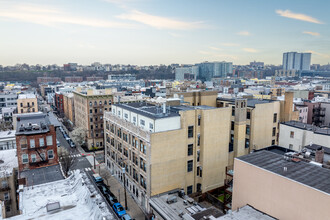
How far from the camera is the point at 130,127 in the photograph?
154ft

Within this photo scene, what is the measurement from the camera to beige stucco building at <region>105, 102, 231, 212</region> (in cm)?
4097

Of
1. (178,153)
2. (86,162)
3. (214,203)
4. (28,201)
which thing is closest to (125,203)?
(178,153)

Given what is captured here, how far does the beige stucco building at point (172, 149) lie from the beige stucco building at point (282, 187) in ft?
45.4

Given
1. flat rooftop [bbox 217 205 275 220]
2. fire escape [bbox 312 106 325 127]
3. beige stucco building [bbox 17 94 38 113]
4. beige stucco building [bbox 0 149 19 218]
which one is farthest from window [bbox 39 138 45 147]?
fire escape [bbox 312 106 325 127]

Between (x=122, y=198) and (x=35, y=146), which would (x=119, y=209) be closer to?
(x=122, y=198)

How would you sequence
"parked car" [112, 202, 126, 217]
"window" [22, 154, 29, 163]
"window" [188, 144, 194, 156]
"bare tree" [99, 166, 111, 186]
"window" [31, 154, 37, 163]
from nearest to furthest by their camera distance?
"window" [22, 154, 29, 163] → "window" [31, 154, 37, 163] → "parked car" [112, 202, 126, 217] → "window" [188, 144, 194, 156] → "bare tree" [99, 166, 111, 186]

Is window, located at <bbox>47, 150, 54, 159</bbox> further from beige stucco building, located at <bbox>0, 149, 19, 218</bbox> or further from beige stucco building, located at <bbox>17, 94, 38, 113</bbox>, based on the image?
beige stucco building, located at <bbox>17, 94, 38, 113</bbox>

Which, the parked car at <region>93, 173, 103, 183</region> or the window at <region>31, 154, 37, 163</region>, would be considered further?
the parked car at <region>93, 173, 103, 183</region>

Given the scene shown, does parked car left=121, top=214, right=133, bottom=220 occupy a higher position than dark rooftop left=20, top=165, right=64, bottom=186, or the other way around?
dark rooftop left=20, top=165, right=64, bottom=186

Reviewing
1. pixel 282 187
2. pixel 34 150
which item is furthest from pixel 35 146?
pixel 282 187

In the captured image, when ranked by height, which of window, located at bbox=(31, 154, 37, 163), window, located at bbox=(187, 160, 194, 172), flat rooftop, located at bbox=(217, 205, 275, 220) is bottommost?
window, located at bbox=(187, 160, 194, 172)

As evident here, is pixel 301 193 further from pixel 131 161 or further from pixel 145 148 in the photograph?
pixel 131 161

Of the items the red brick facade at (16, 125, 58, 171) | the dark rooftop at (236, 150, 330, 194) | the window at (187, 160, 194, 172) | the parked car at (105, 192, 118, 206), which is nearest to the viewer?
the dark rooftop at (236, 150, 330, 194)

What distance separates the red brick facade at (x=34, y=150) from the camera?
3834 cm
